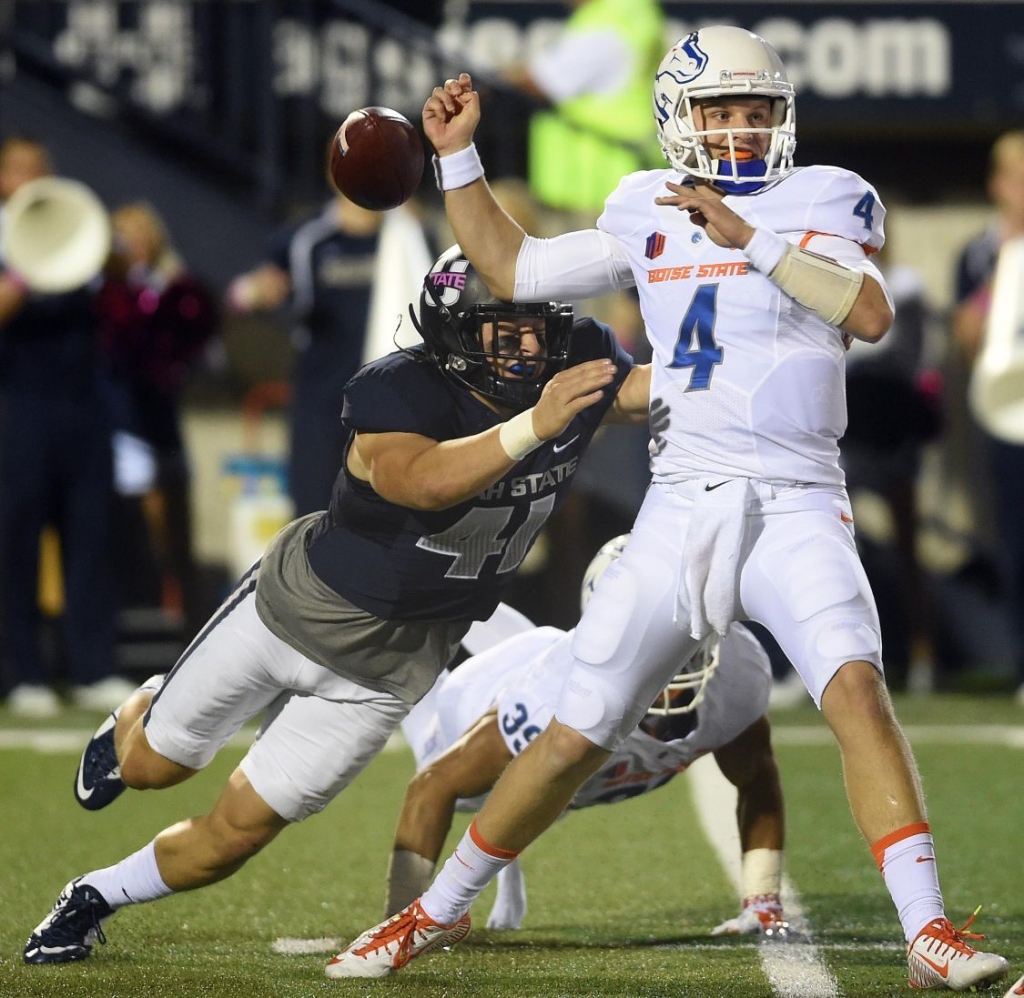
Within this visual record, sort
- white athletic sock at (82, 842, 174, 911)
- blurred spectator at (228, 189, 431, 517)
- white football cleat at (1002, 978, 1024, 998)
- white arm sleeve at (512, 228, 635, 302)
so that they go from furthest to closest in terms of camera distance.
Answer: blurred spectator at (228, 189, 431, 517) < white athletic sock at (82, 842, 174, 911) < white arm sleeve at (512, 228, 635, 302) < white football cleat at (1002, 978, 1024, 998)

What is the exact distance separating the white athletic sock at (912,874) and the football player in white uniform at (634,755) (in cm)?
74

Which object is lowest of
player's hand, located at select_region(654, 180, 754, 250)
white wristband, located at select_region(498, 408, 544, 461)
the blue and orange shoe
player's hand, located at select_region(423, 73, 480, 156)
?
the blue and orange shoe

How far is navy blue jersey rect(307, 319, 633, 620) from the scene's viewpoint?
146 inches

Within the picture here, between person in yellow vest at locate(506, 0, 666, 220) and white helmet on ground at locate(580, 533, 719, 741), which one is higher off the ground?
person in yellow vest at locate(506, 0, 666, 220)

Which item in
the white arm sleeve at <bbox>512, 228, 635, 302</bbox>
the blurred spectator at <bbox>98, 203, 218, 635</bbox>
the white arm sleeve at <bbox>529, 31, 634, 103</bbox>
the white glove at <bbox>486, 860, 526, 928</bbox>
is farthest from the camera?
the white arm sleeve at <bbox>529, 31, 634, 103</bbox>

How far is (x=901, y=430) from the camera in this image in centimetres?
823

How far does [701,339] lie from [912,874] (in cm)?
101

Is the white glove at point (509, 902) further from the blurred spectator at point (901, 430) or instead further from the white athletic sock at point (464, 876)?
the blurred spectator at point (901, 430)

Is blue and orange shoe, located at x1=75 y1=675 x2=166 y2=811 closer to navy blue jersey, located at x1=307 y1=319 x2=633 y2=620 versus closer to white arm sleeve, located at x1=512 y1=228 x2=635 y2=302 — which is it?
navy blue jersey, located at x1=307 y1=319 x2=633 y2=620

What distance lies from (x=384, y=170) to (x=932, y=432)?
187 inches

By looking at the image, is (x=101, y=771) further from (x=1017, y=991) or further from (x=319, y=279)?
(x=319, y=279)

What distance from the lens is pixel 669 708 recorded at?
3.99 metres

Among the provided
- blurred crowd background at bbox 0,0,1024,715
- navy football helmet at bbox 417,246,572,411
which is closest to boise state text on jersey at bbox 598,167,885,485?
navy football helmet at bbox 417,246,572,411

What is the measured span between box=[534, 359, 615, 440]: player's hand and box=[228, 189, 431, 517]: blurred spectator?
12.9 feet
